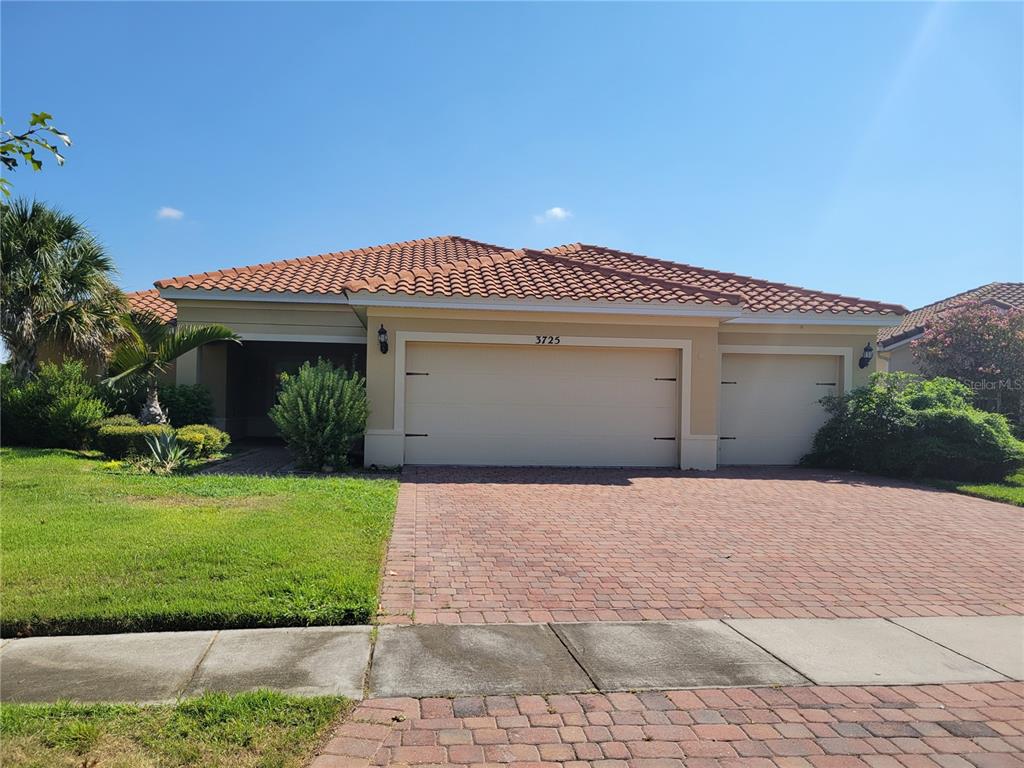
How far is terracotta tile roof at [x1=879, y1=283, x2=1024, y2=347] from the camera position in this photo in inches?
889

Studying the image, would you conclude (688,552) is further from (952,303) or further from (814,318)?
(952,303)

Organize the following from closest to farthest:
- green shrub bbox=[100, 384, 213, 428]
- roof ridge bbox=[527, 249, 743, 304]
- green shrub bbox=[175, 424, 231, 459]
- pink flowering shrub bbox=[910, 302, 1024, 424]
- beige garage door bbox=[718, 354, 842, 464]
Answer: green shrub bbox=[175, 424, 231, 459] < roof ridge bbox=[527, 249, 743, 304] < green shrub bbox=[100, 384, 213, 428] < beige garage door bbox=[718, 354, 842, 464] < pink flowering shrub bbox=[910, 302, 1024, 424]

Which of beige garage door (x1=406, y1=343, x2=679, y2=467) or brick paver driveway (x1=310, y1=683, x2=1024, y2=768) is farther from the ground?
beige garage door (x1=406, y1=343, x2=679, y2=467)

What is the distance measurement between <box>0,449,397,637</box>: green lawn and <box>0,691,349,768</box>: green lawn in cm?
118

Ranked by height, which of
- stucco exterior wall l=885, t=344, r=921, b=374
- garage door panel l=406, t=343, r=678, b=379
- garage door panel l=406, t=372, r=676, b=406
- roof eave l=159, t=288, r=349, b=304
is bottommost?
garage door panel l=406, t=372, r=676, b=406

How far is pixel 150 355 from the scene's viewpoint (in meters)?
12.2

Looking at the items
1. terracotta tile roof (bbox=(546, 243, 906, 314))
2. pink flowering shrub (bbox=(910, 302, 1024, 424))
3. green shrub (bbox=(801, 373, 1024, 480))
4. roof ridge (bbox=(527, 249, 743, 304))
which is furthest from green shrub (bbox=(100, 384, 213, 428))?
pink flowering shrub (bbox=(910, 302, 1024, 424))

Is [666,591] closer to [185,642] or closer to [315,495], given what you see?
[185,642]

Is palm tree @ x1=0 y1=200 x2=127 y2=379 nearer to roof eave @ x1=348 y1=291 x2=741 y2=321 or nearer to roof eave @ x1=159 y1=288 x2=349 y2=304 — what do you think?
roof eave @ x1=159 y1=288 x2=349 y2=304

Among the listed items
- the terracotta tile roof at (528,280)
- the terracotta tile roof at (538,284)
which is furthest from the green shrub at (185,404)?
the terracotta tile roof at (538,284)

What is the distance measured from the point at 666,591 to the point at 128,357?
35.2 feet

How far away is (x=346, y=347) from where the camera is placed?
18094 millimetres

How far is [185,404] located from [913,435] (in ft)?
47.8

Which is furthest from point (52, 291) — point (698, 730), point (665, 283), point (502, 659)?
point (698, 730)
